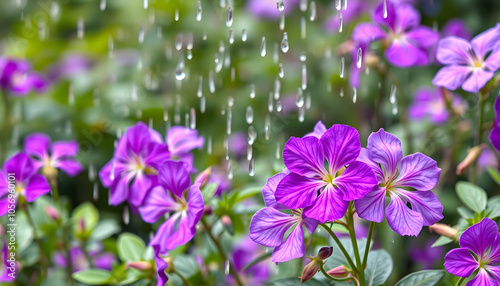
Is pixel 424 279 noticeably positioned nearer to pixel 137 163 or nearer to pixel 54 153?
pixel 137 163

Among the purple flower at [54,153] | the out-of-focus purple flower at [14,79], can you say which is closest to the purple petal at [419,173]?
the purple flower at [54,153]

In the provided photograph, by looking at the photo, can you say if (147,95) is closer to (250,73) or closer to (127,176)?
(250,73)

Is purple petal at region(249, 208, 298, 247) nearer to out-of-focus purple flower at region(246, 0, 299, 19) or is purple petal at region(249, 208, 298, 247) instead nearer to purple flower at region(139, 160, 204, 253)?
purple flower at region(139, 160, 204, 253)

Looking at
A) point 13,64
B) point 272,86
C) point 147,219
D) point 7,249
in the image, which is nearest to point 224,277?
point 147,219

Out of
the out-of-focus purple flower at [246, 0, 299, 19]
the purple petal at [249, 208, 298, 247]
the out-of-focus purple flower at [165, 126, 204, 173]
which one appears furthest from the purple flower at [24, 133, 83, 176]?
the out-of-focus purple flower at [246, 0, 299, 19]

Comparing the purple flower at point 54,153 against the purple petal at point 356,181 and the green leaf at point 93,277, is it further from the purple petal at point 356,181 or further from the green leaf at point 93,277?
the purple petal at point 356,181

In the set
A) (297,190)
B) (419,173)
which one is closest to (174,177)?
(297,190)

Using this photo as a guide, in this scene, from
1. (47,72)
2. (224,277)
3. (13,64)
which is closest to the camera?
(224,277)
